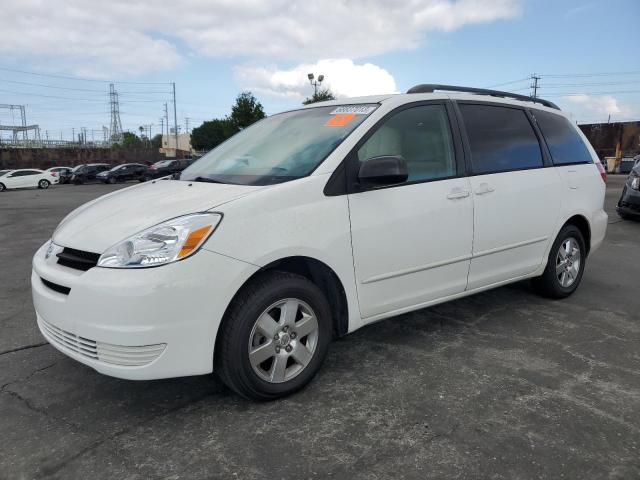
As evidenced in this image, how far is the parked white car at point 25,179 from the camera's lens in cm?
3038

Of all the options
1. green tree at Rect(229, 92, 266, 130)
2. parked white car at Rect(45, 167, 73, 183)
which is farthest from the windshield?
green tree at Rect(229, 92, 266, 130)

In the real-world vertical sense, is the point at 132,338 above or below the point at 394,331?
above

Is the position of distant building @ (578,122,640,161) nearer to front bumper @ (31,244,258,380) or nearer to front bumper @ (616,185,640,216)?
front bumper @ (616,185,640,216)

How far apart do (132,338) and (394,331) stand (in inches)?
83.6

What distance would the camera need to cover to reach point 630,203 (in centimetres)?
977

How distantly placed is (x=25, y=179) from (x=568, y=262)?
1315 inches

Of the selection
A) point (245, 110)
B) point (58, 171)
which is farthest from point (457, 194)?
point (245, 110)

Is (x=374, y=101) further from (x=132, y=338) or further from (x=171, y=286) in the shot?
(x=132, y=338)

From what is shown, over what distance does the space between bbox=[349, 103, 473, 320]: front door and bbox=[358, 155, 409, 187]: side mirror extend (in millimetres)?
123

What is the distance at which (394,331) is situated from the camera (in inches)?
155

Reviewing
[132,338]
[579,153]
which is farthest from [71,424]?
[579,153]

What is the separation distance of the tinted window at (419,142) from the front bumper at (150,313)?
4.06 ft

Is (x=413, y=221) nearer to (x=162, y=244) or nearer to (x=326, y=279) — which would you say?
(x=326, y=279)

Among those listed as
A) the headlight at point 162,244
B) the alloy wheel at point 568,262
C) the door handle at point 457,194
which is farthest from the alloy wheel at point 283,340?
the alloy wheel at point 568,262
